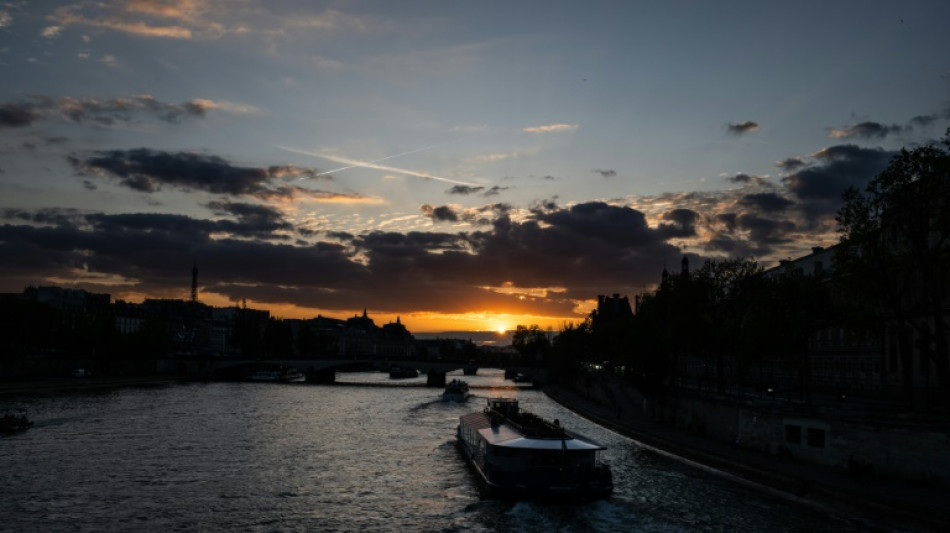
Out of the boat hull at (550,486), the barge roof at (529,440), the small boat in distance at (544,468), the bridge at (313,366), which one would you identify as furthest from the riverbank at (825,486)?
the bridge at (313,366)

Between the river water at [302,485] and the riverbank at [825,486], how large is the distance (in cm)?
98

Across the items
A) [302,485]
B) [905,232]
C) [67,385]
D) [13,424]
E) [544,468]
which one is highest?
[905,232]

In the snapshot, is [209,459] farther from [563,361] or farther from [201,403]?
[563,361]

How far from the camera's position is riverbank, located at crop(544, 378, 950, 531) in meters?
32.9

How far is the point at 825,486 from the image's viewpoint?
126 ft

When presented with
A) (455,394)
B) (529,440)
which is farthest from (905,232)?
(455,394)

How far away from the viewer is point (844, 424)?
42875mm

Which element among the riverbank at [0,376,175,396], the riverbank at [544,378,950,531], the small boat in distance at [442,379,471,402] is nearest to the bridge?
the riverbank at [0,376,175,396]

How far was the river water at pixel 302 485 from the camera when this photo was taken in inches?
1446

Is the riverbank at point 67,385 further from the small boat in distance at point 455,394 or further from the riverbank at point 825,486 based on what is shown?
the riverbank at point 825,486

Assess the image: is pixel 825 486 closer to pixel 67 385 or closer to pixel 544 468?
pixel 544 468

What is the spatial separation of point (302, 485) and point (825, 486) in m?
28.3

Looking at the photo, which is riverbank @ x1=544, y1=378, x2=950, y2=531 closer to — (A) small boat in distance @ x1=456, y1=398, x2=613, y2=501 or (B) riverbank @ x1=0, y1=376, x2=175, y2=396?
(A) small boat in distance @ x1=456, y1=398, x2=613, y2=501

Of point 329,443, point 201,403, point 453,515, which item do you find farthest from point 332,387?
point 453,515
